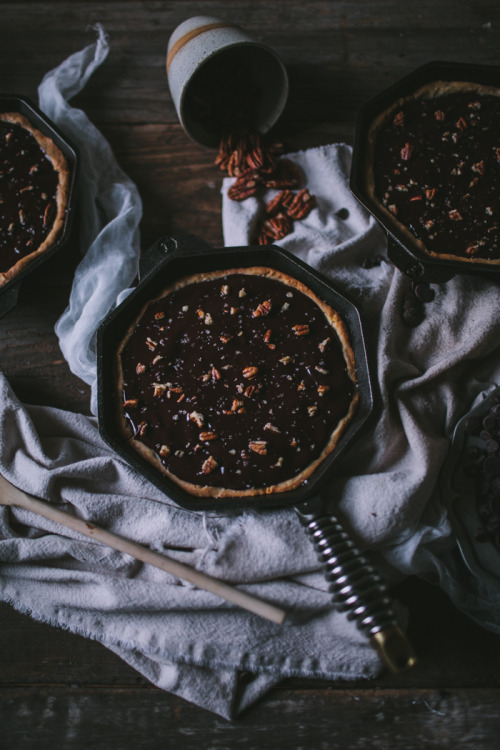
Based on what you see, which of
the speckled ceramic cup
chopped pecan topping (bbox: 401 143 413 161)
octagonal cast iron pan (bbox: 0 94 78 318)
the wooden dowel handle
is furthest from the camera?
the speckled ceramic cup

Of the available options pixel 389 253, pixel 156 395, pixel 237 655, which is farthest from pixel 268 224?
pixel 237 655

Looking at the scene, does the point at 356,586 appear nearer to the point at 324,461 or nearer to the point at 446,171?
the point at 324,461

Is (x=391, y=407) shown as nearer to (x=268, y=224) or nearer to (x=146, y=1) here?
(x=268, y=224)

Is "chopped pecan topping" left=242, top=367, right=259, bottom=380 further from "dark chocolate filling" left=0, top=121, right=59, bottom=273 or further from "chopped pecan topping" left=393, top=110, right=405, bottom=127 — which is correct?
"chopped pecan topping" left=393, top=110, right=405, bottom=127

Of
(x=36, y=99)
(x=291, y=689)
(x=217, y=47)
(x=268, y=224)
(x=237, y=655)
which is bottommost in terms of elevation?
(x=291, y=689)

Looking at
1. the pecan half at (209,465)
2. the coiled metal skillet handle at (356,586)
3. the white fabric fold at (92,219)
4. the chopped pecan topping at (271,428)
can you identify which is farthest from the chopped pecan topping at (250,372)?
the white fabric fold at (92,219)

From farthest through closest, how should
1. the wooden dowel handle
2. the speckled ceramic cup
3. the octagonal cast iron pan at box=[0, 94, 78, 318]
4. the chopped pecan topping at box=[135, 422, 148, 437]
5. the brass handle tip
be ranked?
1. the speckled ceramic cup
2. the octagonal cast iron pan at box=[0, 94, 78, 318]
3. the chopped pecan topping at box=[135, 422, 148, 437]
4. the wooden dowel handle
5. the brass handle tip

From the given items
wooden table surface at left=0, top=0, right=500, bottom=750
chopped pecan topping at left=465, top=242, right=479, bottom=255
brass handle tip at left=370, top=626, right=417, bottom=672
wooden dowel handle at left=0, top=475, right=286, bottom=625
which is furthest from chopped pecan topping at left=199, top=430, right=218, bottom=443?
chopped pecan topping at left=465, top=242, right=479, bottom=255

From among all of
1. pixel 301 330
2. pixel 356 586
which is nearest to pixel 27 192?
pixel 301 330
